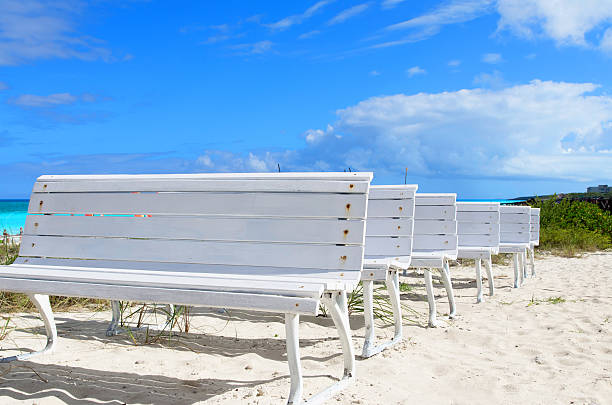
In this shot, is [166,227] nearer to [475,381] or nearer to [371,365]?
[371,365]

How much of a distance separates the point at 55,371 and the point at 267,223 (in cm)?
165

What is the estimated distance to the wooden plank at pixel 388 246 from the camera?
4555mm

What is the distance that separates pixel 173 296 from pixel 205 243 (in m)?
0.77

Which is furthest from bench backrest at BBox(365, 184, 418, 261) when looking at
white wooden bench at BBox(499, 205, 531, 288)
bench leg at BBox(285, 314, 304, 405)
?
white wooden bench at BBox(499, 205, 531, 288)

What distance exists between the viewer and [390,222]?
15.3 ft

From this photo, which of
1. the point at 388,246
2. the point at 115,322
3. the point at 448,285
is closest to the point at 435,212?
the point at 448,285

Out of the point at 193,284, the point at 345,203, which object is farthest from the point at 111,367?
the point at 345,203

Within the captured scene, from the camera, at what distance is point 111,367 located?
3457 mm

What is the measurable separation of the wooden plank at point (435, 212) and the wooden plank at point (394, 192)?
119 cm

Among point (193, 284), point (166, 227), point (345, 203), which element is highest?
point (345, 203)

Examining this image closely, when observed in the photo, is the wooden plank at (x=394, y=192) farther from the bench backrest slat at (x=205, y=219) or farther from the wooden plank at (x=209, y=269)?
the wooden plank at (x=209, y=269)

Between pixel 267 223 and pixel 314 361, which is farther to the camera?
pixel 314 361

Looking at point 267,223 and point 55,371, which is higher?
point 267,223

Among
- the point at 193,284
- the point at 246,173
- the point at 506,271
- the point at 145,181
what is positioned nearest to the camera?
the point at 193,284
